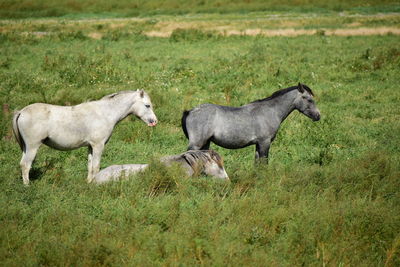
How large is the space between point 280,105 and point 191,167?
94.1 inches

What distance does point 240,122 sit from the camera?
29.6 feet

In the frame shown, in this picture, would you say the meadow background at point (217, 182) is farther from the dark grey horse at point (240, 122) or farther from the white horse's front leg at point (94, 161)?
the dark grey horse at point (240, 122)

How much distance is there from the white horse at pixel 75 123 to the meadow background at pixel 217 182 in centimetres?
54

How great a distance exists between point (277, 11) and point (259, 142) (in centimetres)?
5116

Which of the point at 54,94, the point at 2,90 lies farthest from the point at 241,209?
the point at 2,90

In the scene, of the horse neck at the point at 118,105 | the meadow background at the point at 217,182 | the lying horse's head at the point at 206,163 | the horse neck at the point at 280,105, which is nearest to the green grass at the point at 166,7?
the meadow background at the point at 217,182

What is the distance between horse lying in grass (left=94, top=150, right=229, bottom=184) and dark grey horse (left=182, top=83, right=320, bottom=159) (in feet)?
2.50

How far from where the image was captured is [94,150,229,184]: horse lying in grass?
8.04m

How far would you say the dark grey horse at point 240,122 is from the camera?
894cm

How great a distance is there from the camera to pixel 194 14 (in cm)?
5731

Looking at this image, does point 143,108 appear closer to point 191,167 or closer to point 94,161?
point 94,161

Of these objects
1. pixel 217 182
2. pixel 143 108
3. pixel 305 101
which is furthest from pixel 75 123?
pixel 305 101

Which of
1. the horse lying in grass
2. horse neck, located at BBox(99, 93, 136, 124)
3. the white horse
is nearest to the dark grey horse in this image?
the horse lying in grass

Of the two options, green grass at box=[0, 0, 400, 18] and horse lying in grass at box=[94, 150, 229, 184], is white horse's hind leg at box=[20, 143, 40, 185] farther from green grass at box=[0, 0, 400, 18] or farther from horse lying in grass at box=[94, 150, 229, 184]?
green grass at box=[0, 0, 400, 18]
